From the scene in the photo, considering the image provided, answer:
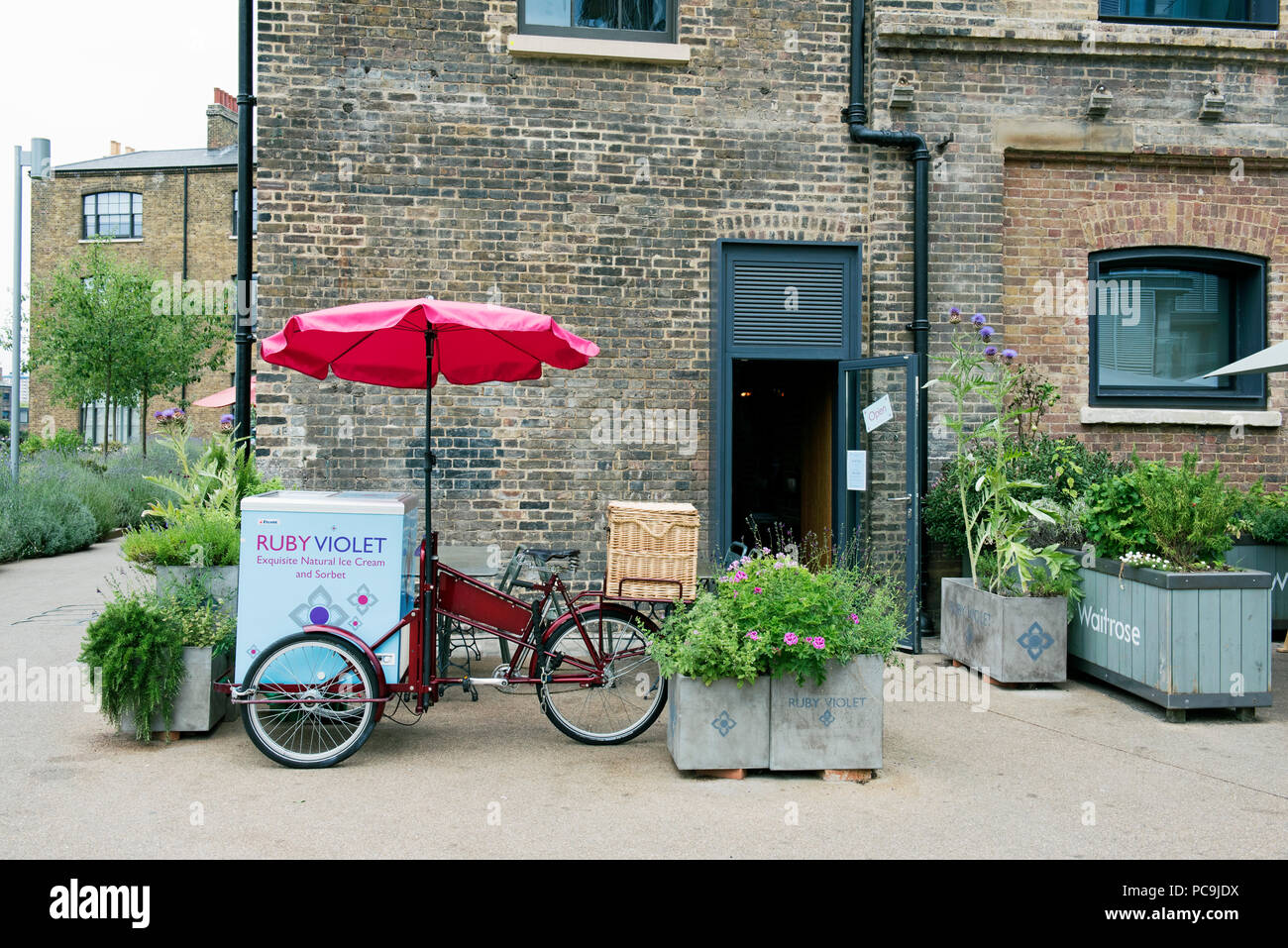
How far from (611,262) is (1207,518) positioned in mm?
5202

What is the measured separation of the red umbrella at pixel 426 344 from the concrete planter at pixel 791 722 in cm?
191

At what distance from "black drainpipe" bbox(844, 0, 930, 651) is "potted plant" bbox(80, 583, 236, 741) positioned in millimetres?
6116

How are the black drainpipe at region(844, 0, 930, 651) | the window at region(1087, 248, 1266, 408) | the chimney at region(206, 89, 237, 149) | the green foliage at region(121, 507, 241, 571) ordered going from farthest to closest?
the chimney at region(206, 89, 237, 149), the window at region(1087, 248, 1266, 408), the black drainpipe at region(844, 0, 930, 651), the green foliage at region(121, 507, 241, 571)

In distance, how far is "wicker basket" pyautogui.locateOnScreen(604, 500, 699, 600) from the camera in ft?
19.7

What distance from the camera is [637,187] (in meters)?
9.30

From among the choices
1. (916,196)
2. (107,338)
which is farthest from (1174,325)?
(107,338)

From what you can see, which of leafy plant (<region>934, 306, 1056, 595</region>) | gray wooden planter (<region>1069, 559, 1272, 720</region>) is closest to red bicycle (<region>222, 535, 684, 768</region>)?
leafy plant (<region>934, 306, 1056, 595</region>)

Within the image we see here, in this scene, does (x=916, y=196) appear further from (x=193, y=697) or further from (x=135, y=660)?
(x=135, y=660)

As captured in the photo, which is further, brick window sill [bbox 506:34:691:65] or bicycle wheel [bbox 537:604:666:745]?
brick window sill [bbox 506:34:691:65]

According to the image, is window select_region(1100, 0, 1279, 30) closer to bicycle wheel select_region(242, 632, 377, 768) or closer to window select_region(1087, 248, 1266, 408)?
window select_region(1087, 248, 1266, 408)

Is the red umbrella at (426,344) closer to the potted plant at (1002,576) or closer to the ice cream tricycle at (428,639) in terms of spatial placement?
the ice cream tricycle at (428,639)

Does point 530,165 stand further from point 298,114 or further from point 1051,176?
point 1051,176

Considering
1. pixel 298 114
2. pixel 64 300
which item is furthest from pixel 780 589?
pixel 64 300

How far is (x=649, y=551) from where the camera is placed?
237 inches
